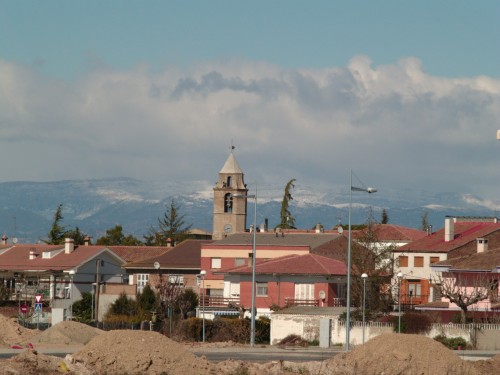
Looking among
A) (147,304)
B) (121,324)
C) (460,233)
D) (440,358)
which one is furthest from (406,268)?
(440,358)

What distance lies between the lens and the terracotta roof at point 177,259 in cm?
10706

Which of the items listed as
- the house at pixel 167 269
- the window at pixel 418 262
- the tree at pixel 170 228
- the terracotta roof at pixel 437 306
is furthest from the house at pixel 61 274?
the tree at pixel 170 228

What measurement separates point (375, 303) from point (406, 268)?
21.4 m

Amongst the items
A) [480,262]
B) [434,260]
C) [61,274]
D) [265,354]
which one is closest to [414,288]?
[434,260]

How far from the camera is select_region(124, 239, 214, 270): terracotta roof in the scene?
10706 centimetres

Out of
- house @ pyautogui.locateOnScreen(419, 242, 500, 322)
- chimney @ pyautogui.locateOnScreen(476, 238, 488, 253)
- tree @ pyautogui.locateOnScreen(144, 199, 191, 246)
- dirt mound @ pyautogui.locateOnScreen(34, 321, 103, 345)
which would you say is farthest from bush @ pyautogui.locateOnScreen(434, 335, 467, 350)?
tree @ pyautogui.locateOnScreen(144, 199, 191, 246)

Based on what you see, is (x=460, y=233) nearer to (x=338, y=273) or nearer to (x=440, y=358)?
(x=338, y=273)

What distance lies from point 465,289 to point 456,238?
2407 cm

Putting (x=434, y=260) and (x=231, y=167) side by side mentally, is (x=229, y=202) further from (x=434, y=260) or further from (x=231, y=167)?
(x=434, y=260)

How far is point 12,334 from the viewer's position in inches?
2454

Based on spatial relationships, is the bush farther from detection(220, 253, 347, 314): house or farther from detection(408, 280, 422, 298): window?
detection(408, 280, 422, 298): window

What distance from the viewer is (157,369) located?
39.6 meters

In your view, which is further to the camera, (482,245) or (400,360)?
(482,245)

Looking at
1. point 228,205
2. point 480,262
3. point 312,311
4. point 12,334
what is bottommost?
point 12,334
